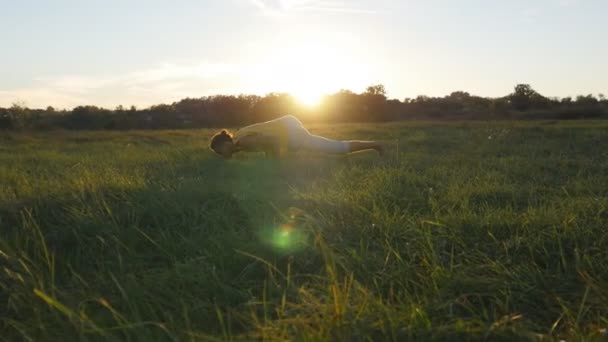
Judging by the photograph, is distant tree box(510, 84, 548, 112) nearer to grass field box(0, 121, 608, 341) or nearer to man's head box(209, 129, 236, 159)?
man's head box(209, 129, 236, 159)

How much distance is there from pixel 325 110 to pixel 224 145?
2755 centimetres

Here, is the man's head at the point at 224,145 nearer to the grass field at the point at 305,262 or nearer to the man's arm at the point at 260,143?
the man's arm at the point at 260,143

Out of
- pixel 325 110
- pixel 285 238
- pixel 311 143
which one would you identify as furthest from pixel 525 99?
pixel 285 238

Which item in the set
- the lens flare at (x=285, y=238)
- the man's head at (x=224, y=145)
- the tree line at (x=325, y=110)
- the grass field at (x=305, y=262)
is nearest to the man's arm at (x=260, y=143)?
the man's head at (x=224, y=145)

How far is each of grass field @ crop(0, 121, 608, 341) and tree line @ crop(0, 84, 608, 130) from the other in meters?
24.9

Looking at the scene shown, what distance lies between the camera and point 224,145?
7461 millimetres

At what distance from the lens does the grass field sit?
191 cm

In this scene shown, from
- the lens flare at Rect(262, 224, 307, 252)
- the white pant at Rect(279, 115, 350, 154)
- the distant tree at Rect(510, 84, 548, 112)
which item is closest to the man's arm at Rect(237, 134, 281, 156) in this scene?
the white pant at Rect(279, 115, 350, 154)

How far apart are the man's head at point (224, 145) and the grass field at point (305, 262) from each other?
268 cm

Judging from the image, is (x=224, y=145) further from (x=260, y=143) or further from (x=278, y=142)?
(x=278, y=142)

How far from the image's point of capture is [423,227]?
2879 mm

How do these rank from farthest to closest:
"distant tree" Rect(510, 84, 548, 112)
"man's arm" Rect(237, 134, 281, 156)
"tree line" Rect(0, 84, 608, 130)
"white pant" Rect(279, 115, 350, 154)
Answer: "distant tree" Rect(510, 84, 548, 112) < "tree line" Rect(0, 84, 608, 130) < "white pant" Rect(279, 115, 350, 154) < "man's arm" Rect(237, 134, 281, 156)

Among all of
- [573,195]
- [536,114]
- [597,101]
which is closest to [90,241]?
[573,195]

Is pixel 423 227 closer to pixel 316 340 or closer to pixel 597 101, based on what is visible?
pixel 316 340
